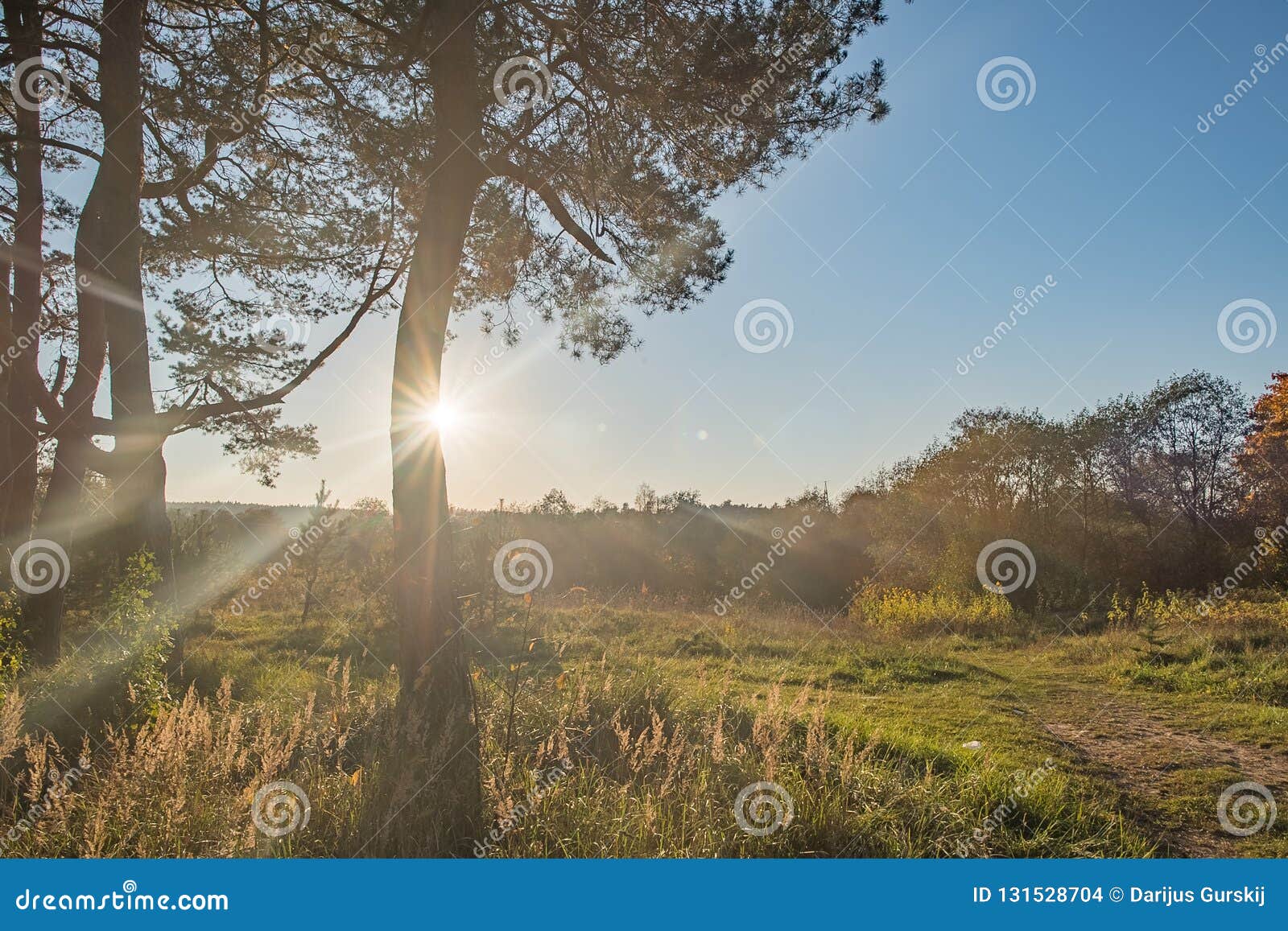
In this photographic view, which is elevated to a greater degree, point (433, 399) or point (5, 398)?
point (5, 398)

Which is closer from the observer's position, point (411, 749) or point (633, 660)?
point (411, 749)

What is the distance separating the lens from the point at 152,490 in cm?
786

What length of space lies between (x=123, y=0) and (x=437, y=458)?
24.1ft

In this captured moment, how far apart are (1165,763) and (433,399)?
691cm

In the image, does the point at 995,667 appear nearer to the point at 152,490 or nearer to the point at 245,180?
the point at 152,490

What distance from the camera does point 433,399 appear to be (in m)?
6.37

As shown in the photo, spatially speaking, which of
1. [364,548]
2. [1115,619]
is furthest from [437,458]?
[364,548]

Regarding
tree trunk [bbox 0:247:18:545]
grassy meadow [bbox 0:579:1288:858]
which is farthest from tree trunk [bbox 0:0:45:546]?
grassy meadow [bbox 0:579:1288:858]

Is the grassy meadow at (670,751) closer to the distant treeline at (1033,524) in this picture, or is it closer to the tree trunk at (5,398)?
the tree trunk at (5,398)

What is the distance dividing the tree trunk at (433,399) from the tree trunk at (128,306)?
3847 mm

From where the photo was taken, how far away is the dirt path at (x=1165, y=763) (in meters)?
4.09

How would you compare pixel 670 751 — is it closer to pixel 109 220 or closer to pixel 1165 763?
pixel 1165 763

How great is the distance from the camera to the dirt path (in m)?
4.09

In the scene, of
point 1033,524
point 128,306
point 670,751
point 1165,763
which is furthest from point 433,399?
point 1033,524
